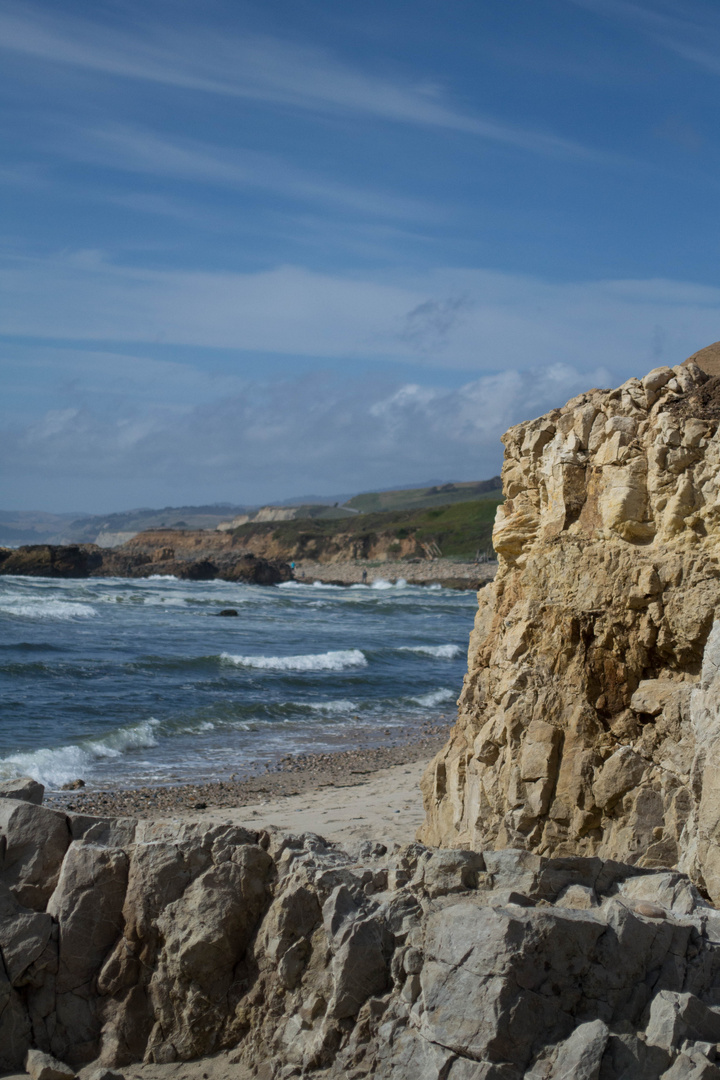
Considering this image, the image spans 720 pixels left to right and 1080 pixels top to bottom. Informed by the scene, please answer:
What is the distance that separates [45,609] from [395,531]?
65.0 m

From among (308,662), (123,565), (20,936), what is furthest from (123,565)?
(20,936)

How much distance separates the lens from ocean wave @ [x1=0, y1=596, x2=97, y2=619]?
3834 cm

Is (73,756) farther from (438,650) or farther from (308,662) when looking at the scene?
(438,650)

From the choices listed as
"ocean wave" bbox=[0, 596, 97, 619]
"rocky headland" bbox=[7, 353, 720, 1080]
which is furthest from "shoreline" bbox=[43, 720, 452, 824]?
"ocean wave" bbox=[0, 596, 97, 619]

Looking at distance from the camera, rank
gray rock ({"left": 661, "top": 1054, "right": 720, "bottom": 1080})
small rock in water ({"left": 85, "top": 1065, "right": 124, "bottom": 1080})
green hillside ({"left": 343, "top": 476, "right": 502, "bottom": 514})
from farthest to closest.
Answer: green hillside ({"left": 343, "top": 476, "right": 502, "bottom": 514}) → small rock in water ({"left": 85, "top": 1065, "right": 124, "bottom": 1080}) → gray rock ({"left": 661, "top": 1054, "right": 720, "bottom": 1080})

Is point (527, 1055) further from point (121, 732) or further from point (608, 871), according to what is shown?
point (121, 732)

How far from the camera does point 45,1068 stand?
15.8 ft

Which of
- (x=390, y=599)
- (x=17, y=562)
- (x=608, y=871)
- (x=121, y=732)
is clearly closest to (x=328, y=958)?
(x=608, y=871)

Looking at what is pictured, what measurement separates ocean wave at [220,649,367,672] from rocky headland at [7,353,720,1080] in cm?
2037

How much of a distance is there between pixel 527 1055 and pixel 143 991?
2.32 metres

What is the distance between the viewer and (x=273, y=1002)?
16.2ft

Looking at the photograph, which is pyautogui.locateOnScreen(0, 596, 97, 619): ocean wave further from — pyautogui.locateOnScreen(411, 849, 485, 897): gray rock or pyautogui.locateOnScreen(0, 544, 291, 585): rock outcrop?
pyautogui.locateOnScreen(411, 849, 485, 897): gray rock

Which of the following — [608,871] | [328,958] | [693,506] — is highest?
[693,506]

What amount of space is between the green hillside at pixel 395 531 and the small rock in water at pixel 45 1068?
8808 cm
